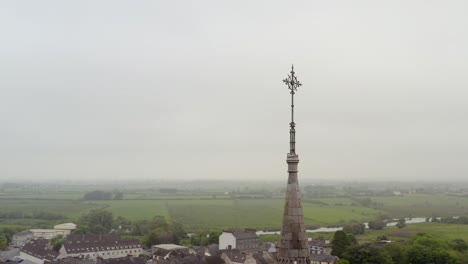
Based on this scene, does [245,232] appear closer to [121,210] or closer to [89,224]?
[89,224]

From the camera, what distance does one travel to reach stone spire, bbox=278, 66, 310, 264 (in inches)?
372

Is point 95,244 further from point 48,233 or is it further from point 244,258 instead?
point 48,233

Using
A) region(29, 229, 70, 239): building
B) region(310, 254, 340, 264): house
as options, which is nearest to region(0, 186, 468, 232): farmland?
region(29, 229, 70, 239): building

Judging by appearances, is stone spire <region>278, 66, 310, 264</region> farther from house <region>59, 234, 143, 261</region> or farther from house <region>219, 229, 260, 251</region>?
house <region>219, 229, 260, 251</region>

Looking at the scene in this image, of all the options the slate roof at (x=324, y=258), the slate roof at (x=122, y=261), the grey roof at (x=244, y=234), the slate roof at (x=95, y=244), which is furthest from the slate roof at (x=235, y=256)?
the slate roof at (x=95, y=244)

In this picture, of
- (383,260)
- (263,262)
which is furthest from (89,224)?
(383,260)

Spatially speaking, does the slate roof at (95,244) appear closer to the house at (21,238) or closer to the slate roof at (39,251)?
the slate roof at (39,251)

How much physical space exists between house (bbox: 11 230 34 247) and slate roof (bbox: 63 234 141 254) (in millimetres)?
17713

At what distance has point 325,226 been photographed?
120 metres

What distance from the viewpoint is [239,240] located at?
78.6 m

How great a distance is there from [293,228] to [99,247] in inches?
2836

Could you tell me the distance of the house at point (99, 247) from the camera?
72.0 m

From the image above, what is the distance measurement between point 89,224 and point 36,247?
34.4 metres

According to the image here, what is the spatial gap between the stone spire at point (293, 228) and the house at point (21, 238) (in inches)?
3618
